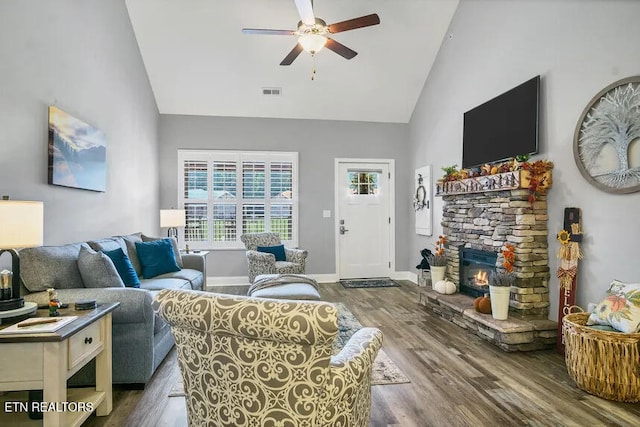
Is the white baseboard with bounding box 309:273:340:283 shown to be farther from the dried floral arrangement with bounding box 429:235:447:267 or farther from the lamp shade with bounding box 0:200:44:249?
the lamp shade with bounding box 0:200:44:249

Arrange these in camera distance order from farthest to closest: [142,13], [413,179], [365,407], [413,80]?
[413,179] → [413,80] → [142,13] → [365,407]

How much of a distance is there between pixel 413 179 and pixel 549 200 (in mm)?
2990

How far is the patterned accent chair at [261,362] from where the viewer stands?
116 cm

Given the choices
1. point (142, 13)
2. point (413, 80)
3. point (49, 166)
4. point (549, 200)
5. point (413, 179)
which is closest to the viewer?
point (49, 166)

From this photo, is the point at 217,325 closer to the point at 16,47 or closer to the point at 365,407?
the point at 365,407

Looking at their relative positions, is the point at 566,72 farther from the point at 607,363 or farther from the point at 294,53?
the point at 294,53

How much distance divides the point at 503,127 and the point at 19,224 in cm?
418

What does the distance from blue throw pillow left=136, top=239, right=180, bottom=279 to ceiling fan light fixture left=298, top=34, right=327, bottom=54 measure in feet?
8.63

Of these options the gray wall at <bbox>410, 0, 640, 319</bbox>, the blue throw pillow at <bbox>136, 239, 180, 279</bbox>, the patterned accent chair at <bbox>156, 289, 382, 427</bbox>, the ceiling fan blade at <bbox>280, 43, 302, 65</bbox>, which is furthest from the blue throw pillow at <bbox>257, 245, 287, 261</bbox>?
the patterned accent chair at <bbox>156, 289, 382, 427</bbox>

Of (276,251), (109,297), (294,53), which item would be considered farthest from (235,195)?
(109,297)

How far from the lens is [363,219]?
6.32 m

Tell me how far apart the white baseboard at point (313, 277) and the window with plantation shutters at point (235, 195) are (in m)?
0.53

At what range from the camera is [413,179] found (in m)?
6.26

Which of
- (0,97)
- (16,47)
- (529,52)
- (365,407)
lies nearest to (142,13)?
(16,47)
